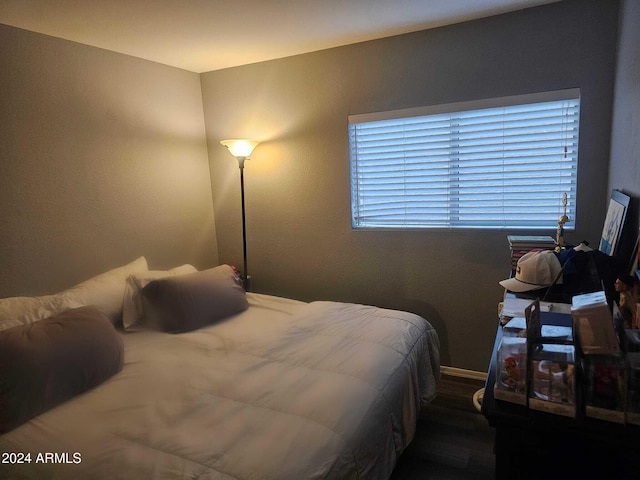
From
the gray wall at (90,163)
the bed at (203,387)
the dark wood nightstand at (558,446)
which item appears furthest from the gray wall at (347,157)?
the dark wood nightstand at (558,446)

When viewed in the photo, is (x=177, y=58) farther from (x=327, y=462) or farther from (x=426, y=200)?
(x=327, y=462)

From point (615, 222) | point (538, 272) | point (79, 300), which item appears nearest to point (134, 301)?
point (79, 300)

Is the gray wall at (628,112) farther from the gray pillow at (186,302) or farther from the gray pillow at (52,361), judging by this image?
the gray pillow at (52,361)

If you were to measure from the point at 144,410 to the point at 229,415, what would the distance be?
0.36 metres

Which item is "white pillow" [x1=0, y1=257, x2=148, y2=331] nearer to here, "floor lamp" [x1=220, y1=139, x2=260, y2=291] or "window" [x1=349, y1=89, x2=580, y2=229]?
"floor lamp" [x1=220, y1=139, x2=260, y2=291]

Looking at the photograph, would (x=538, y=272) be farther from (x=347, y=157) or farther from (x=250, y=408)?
(x=347, y=157)

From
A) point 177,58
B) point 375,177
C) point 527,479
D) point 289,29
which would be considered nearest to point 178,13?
point 289,29

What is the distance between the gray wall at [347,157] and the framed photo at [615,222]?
2.06ft

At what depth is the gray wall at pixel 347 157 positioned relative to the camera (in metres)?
2.31

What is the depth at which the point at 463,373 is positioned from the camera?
286cm

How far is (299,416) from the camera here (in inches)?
58.4

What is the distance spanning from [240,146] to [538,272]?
223cm

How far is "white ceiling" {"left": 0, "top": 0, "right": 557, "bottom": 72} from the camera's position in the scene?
6.90 ft

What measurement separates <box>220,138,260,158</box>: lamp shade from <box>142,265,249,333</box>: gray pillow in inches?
40.9
